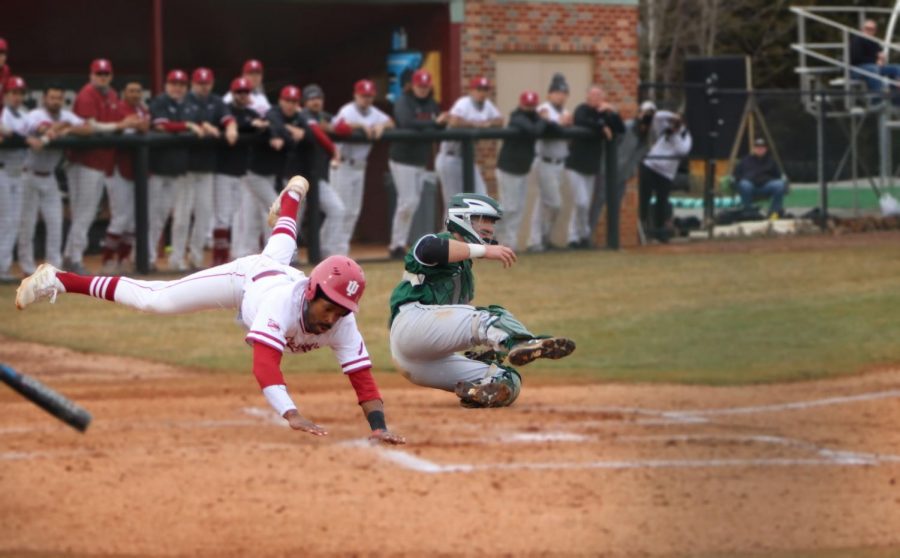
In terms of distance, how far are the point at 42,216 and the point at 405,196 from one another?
5.78 metres

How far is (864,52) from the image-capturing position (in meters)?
42.8

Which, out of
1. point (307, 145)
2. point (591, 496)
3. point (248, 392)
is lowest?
point (591, 496)

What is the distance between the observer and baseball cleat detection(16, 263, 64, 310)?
35.0ft

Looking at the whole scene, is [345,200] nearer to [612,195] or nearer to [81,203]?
[81,203]

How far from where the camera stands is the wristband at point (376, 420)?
32.5 feet

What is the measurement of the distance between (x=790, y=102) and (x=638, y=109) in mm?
3963

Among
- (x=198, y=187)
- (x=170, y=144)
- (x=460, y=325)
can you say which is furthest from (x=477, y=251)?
(x=198, y=187)

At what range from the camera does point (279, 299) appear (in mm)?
10219

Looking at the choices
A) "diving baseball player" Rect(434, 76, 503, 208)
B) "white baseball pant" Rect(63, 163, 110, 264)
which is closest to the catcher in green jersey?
"diving baseball player" Rect(434, 76, 503, 208)

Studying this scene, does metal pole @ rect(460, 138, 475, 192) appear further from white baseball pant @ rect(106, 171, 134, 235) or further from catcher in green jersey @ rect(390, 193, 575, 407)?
catcher in green jersey @ rect(390, 193, 575, 407)

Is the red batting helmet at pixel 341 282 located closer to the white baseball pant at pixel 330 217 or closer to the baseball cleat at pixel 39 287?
the baseball cleat at pixel 39 287

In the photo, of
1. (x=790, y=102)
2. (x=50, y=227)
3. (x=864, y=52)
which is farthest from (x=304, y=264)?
(x=864, y=52)

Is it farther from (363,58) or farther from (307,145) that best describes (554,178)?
(363,58)

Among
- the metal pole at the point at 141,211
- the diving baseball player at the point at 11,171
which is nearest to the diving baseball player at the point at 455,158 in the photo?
the metal pole at the point at 141,211
